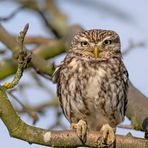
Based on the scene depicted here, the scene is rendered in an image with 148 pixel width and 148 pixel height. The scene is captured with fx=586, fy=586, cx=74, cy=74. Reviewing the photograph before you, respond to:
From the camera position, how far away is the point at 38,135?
3648 mm

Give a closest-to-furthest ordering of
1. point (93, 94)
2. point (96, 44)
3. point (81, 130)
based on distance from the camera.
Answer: point (81, 130), point (93, 94), point (96, 44)

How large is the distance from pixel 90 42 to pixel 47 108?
3.54 feet

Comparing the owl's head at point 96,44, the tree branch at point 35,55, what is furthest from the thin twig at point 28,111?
the owl's head at point 96,44

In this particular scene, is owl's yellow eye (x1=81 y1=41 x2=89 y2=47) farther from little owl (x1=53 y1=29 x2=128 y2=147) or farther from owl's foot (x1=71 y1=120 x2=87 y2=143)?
owl's foot (x1=71 y1=120 x2=87 y2=143)

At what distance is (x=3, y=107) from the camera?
11.7ft

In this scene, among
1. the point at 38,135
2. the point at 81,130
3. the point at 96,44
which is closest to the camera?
the point at 38,135

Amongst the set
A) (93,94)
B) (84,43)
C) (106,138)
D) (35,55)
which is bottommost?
(106,138)

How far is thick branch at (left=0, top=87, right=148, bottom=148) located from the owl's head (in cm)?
132

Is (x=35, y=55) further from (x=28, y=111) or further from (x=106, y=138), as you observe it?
(x=106, y=138)

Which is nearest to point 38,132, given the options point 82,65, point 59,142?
point 59,142

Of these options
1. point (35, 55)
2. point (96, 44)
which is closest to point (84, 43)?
point (96, 44)

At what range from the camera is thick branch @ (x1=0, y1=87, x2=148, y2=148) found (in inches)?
141

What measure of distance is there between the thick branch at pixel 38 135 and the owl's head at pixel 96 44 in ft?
4.33

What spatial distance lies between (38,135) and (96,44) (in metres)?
1.64
